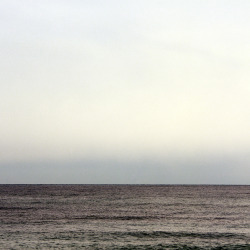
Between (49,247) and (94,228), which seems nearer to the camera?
(49,247)

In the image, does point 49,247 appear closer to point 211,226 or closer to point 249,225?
point 211,226

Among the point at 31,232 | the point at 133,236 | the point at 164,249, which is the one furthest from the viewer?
the point at 31,232

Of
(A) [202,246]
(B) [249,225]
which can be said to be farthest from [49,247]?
(B) [249,225]

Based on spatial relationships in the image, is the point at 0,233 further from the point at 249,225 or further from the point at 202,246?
the point at 249,225

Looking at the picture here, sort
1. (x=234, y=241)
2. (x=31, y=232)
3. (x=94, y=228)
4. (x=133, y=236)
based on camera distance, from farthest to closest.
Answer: (x=94, y=228) < (x=31, y=232) < (x=133, y=236) < (x=234, y=241)

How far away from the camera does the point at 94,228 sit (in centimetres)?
5109

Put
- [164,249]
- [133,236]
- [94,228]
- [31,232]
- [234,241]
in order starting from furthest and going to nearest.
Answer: [94,228], [31,232], [133,236], [234,241], [164,249]

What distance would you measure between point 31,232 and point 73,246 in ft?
35.5

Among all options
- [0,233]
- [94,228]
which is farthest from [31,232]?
[94,228]

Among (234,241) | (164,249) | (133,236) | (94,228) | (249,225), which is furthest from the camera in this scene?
(249,225)

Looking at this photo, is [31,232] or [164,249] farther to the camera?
[31,232]

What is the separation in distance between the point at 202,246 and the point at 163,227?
14527 mm

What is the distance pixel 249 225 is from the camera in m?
54.8

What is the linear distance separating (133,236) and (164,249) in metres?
7.90
